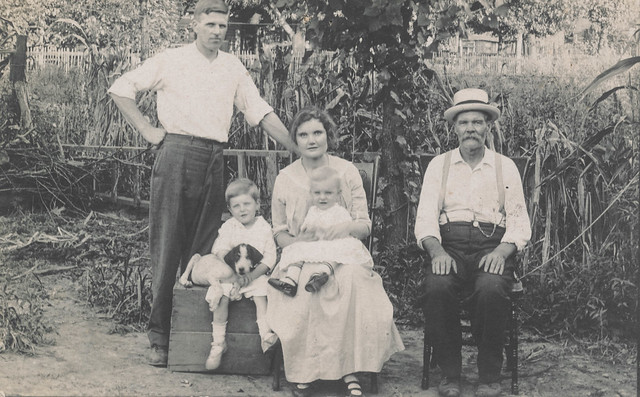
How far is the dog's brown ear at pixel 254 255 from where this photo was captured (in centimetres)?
429

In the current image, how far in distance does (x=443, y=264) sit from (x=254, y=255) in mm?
1101

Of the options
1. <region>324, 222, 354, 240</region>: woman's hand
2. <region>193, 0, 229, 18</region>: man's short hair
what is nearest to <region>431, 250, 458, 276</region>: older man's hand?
<region>324, 222, 354, 240</region>: woman's hand

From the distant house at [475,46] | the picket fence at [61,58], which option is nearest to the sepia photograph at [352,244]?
the picket fence at [61,58]

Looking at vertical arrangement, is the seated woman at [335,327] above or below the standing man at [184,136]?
below

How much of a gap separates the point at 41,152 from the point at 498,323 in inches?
217

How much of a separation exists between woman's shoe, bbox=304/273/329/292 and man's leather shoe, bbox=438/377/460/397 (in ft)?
Answer: 2.94

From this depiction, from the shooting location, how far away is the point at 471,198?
14.5ft

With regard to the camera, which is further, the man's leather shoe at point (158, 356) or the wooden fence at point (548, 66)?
the wooden fence at point (548, 66)

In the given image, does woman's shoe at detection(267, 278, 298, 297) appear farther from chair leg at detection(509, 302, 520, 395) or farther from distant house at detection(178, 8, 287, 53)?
distant house at detection(178, 8, 287, 53)

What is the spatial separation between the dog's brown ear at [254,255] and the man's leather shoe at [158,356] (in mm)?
844

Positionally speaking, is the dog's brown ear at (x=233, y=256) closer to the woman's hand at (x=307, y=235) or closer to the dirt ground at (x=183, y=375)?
the woman's hand at (x=307, y=235)

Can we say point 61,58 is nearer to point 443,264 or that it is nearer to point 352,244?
point 352,244

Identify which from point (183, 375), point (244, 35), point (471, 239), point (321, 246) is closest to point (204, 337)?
point (183, 375)

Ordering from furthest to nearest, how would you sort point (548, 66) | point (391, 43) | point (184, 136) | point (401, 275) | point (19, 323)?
point (548, 66)
point (401, 275)
point (391, 43)
point (19, 323)
point (184, 136)
